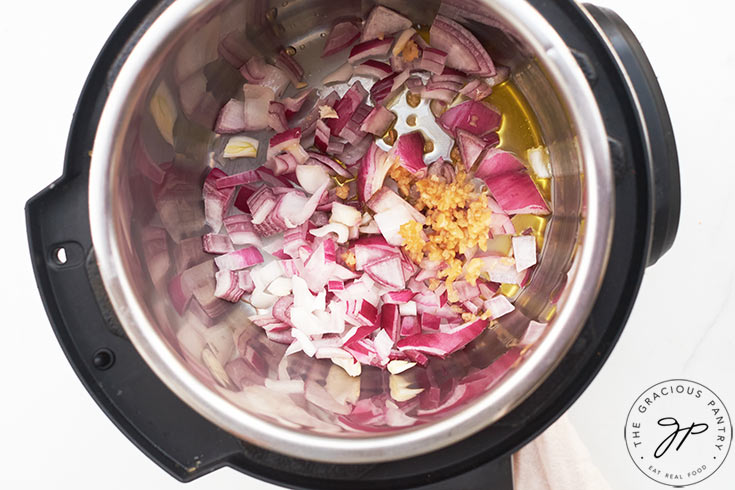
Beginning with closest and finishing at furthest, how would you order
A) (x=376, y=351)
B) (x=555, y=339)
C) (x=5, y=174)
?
(x=555, y=339) < (x=376, y=351) < (x=5, y=174)

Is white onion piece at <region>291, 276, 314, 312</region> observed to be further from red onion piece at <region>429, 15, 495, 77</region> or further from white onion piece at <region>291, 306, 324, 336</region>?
red onion piece at <region>429, 15, 495, 77</region>

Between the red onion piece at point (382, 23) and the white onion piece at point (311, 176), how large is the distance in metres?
0.20

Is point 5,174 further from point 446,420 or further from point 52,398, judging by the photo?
point 446,420

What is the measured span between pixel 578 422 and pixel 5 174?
988 millimetres

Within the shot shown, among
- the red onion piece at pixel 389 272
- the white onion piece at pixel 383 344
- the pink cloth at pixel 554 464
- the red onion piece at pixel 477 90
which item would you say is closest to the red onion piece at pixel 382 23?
the red onion piece at pixel 477 90

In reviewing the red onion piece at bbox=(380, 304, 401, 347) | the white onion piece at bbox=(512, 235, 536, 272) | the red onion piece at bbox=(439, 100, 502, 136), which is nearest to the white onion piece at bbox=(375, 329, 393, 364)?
the red onion piece at bbox=(380, 304, 401, 347)

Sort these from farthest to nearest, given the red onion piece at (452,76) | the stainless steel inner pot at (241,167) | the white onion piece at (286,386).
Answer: the red onion piece at (452,76) → the white onion piece at (286,386) → the stainless steel inner pot at (241,167)

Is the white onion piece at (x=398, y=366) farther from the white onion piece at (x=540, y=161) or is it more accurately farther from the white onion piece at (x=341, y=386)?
the white onion piece at (x=540, y=161)

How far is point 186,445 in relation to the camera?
0.72 m

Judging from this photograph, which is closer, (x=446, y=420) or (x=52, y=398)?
(x=446, y=420)

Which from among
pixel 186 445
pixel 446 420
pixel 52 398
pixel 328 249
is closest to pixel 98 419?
pixel 52 398

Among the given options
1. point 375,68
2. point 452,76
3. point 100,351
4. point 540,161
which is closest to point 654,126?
→ point 540,161

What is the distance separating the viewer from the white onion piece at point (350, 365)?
2.88ft

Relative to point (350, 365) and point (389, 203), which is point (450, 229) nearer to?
point (389, 203)
